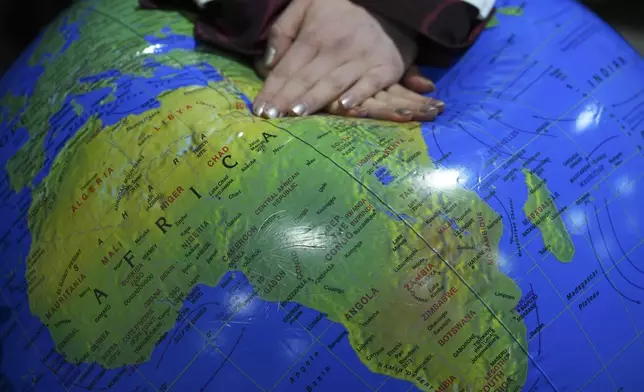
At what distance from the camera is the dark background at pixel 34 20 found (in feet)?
5.57

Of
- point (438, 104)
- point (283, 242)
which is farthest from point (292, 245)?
point (438, 104)

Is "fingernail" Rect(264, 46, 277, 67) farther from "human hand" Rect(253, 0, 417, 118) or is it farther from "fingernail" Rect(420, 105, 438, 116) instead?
"fingernail" Rect(420, 105, 438, 116)

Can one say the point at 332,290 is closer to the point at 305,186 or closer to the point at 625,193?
the point at 305,186

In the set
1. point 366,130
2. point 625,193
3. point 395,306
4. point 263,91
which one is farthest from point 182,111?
point 625,193

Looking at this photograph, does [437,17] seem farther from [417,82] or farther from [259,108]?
[259,108]

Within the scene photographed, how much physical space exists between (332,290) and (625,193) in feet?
1.37

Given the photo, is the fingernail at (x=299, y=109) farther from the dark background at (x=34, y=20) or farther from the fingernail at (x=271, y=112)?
the dark background at (x=34, y=20)

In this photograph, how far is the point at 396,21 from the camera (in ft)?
Answer: 3.33

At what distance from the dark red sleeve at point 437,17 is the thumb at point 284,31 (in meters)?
0.10

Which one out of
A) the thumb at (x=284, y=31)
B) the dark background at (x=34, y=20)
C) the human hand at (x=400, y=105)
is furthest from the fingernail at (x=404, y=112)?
the dark background at (x=34, y=20)

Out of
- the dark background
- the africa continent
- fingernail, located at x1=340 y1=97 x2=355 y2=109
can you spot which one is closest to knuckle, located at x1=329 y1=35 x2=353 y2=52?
fingernail, located at x1=340 y1=97 x2=355 y2=109

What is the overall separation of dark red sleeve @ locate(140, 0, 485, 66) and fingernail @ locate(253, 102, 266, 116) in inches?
6.9

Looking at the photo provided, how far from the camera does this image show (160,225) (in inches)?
30.0

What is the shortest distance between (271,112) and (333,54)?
191mm
